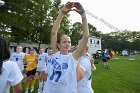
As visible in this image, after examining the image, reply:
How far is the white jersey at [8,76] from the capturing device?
3289 mm

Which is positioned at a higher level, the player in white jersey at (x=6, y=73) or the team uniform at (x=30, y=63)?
the player in white jersey at (x=6, y=73)

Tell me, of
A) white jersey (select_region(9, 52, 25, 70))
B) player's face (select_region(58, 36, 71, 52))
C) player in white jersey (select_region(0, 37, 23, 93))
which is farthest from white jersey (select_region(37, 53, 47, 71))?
player in white jersey (select_region(0, 37, 23, 93))

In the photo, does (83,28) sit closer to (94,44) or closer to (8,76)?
(8,76)

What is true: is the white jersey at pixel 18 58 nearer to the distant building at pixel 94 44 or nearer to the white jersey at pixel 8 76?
the white jersey at pixel 8 76

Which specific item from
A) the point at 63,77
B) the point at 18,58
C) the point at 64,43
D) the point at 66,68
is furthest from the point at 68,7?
the point at 18,58

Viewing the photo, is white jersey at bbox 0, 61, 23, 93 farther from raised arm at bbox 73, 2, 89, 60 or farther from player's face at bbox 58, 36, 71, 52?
player's face at bbox 58, 36, 71, 52

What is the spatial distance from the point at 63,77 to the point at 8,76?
1154 mm

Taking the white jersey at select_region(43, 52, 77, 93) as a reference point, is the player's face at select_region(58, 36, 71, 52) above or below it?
above

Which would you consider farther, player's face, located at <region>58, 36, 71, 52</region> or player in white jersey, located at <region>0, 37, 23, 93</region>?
player's face, located at <region>58, 36, 71, 52</region>

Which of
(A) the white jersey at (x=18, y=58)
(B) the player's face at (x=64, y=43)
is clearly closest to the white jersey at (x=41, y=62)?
(A) the white jersey at (x=18, y=58)

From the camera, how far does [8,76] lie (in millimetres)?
3307

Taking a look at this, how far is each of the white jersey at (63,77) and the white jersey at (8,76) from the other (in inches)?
41.9

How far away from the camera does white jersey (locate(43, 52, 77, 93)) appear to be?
427 centimetres

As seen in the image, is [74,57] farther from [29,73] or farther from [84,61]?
[29,73]
